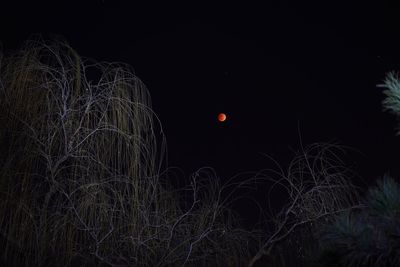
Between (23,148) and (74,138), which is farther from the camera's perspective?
(74,138)

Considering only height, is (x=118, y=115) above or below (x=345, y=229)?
above

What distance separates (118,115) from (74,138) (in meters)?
0.39

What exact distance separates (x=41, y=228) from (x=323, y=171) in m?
2.34

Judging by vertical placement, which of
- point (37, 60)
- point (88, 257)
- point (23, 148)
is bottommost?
point (88, 257)

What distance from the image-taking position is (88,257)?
3723 mm

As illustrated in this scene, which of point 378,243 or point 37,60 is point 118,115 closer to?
point 37,60

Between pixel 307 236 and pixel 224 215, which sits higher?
pixel 224 215

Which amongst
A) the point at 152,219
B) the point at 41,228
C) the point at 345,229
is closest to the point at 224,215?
the point at 152,219

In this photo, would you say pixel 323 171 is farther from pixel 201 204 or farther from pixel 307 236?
pixel 201 204

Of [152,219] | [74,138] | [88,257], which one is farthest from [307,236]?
[74,138]

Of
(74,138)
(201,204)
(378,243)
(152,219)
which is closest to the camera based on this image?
(378,243)

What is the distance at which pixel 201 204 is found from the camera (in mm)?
4457

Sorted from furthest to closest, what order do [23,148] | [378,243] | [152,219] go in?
1. [152,219]
2. [23,148]
3. [378,243]

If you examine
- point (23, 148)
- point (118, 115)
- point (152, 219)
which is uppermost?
point (118, 115)
